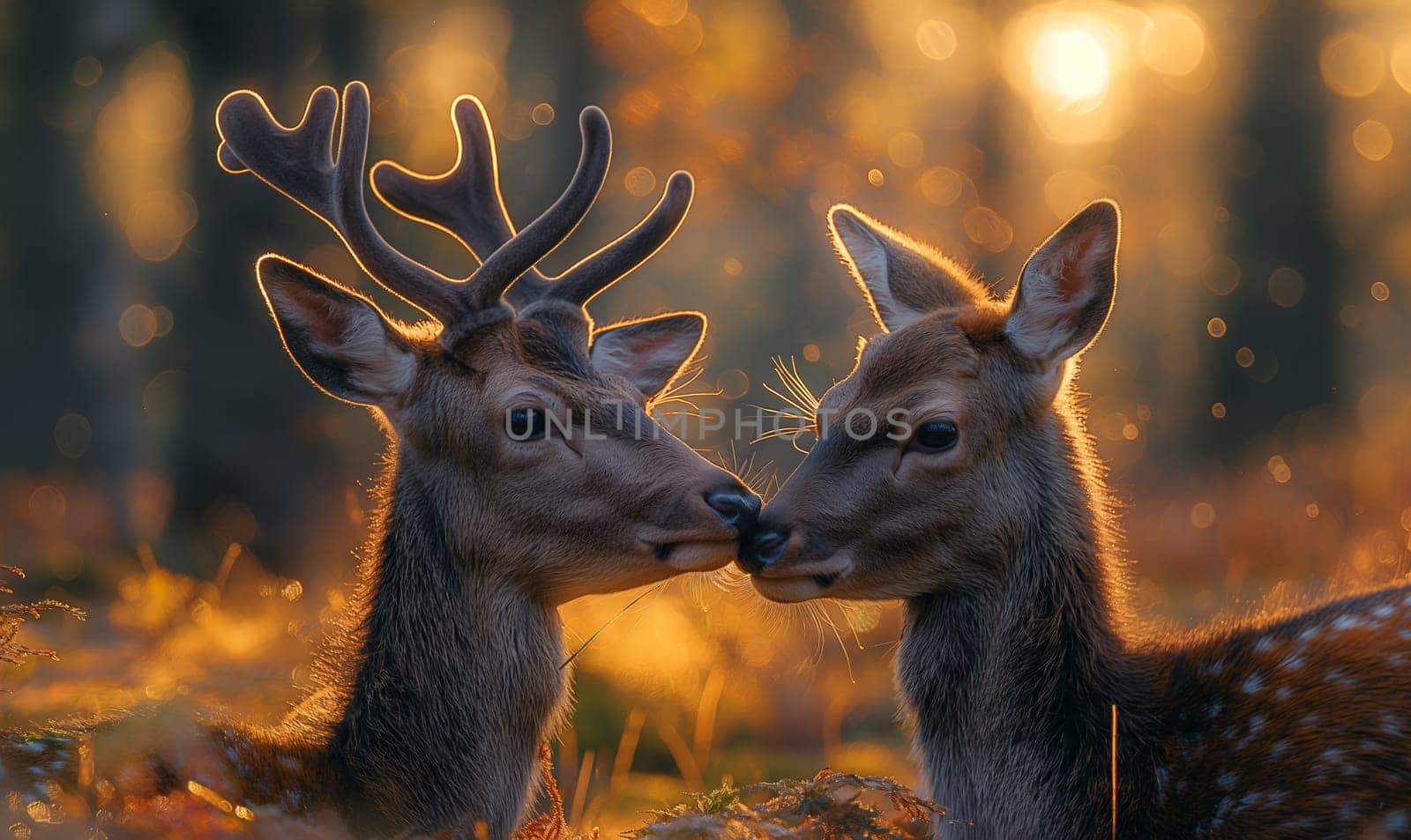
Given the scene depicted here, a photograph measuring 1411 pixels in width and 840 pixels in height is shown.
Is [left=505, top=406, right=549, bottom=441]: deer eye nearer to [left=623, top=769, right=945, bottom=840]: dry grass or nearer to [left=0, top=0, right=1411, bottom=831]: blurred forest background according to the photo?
[left=0, top=0, right=1411, bottom=831]: blurred forest background

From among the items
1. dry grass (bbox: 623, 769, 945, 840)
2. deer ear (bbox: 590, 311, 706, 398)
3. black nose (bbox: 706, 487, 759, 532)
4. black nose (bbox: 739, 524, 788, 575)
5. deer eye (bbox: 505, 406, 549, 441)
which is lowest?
dry grass (bbox: 623, 769, 945, 840)

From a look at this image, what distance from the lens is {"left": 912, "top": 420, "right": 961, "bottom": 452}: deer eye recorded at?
13.3ft

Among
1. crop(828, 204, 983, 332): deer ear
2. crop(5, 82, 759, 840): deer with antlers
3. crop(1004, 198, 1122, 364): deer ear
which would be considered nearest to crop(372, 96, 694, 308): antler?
crop(5, 82, 759, 840): deer with antlers

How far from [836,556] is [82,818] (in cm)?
211

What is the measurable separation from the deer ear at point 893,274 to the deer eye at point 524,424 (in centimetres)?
134

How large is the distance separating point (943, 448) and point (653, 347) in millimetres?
1421

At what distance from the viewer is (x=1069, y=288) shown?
13.4ft

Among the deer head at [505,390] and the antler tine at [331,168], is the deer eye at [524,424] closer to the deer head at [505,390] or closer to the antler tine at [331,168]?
the deer head at [505,390]

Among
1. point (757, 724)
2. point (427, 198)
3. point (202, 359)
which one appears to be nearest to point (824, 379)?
point (202, 359)

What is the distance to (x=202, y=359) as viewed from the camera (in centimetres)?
1256

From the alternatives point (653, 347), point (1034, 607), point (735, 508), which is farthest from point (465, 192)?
point (1034, 607)

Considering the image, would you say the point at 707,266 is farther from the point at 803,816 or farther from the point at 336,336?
the point at 803,816

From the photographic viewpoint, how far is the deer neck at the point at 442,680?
382 cm

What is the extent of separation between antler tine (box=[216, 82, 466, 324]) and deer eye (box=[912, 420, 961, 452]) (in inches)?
60.6
